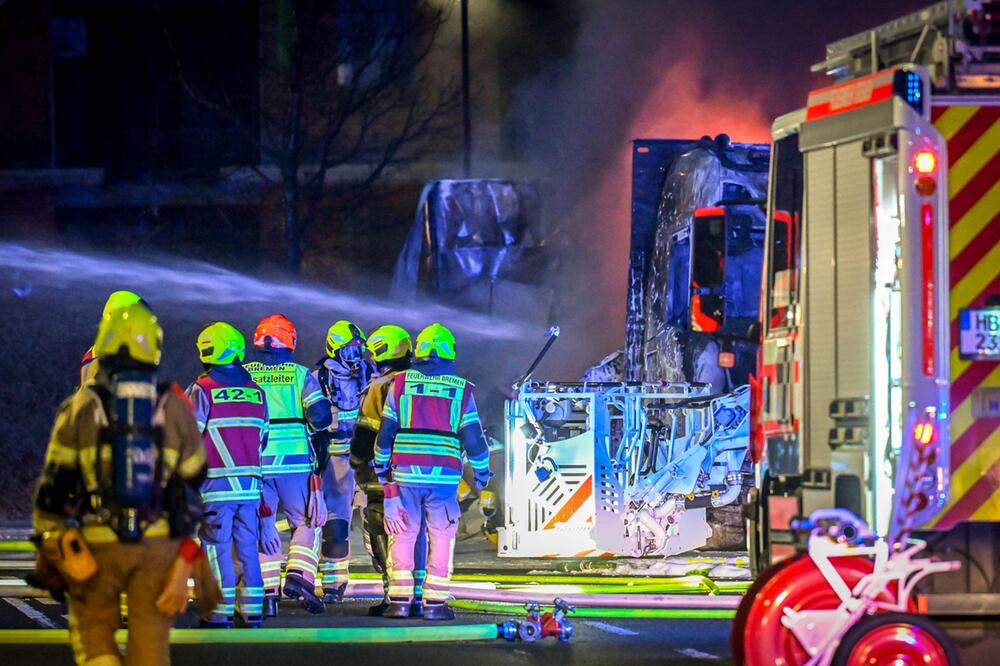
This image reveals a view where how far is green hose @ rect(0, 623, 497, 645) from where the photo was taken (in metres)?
9.13

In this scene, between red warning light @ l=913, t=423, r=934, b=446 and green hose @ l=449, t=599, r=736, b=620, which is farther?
green hose @ l=449, t=599, r=736, b=620

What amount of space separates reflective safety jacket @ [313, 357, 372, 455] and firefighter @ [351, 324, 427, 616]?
1.51 feet

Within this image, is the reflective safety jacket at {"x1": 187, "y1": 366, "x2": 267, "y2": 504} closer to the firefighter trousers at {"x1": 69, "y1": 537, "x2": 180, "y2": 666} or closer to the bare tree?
the firefighter trousers at {"x1": 69, "y1": 537, "x2": 180, "y2": 666}

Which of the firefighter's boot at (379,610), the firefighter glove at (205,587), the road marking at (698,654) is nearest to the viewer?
the firefighter glove at (205,587)

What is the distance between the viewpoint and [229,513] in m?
9.83

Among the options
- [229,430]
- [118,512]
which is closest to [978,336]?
[118,512]

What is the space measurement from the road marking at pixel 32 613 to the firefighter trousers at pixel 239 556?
1033 millimetres

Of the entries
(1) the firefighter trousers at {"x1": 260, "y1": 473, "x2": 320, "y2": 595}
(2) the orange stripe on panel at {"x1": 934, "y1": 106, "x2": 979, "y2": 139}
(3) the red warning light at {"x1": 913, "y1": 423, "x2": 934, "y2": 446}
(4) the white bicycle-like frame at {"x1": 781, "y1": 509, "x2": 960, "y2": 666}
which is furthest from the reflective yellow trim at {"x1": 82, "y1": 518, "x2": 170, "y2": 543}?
(1) the firefighter trousers at {"x1": 260, "y1": 473, "x2": 320, "y2": 595}

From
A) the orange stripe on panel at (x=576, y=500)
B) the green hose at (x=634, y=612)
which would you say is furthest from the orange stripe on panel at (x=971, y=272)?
the orange stripe on panel at (x=576, y=500)

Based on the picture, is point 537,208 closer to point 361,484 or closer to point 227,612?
point 361,484

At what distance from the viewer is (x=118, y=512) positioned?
602cm

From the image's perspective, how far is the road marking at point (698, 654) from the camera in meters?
8.77

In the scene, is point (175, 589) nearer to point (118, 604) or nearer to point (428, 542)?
point (118, 604)

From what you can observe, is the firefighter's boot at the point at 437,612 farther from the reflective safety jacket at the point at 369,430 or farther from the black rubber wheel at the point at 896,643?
the black rubber wheel at the point at 896,643
